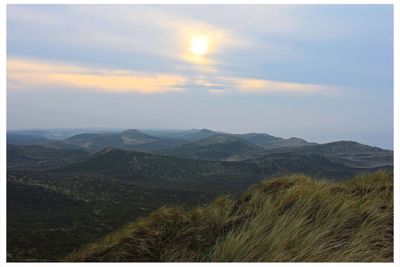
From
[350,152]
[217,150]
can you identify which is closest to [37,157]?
[217,150]

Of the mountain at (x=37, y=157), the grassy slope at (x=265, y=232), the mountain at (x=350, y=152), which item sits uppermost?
the grassy slope at (x=265, y=232)

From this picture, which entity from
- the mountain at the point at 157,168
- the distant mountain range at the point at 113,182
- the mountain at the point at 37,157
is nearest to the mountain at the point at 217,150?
the distant mountain range at the point at 113,182

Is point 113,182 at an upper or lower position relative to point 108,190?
upper

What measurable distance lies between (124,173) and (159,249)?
10368cm

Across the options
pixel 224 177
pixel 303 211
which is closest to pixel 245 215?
pixel 303 211

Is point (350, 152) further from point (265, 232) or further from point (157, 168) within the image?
point (265, 232)

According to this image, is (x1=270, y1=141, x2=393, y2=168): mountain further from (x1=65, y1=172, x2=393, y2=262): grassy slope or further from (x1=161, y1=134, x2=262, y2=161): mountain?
(x1=65, y1=172, x2=393, y2=262): grassy slope

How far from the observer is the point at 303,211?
19.4ft

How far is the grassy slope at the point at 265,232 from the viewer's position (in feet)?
15.4

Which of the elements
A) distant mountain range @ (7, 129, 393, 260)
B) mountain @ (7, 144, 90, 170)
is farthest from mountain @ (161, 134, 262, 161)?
mountain @ (7, 144, 90, 170)

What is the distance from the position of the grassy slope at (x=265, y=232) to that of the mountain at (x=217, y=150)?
15409 cm

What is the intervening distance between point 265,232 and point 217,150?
561 ft

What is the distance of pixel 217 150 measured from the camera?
176 metres

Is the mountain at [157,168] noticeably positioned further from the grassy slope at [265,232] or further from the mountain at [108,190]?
the grassy slope at [265,232]
